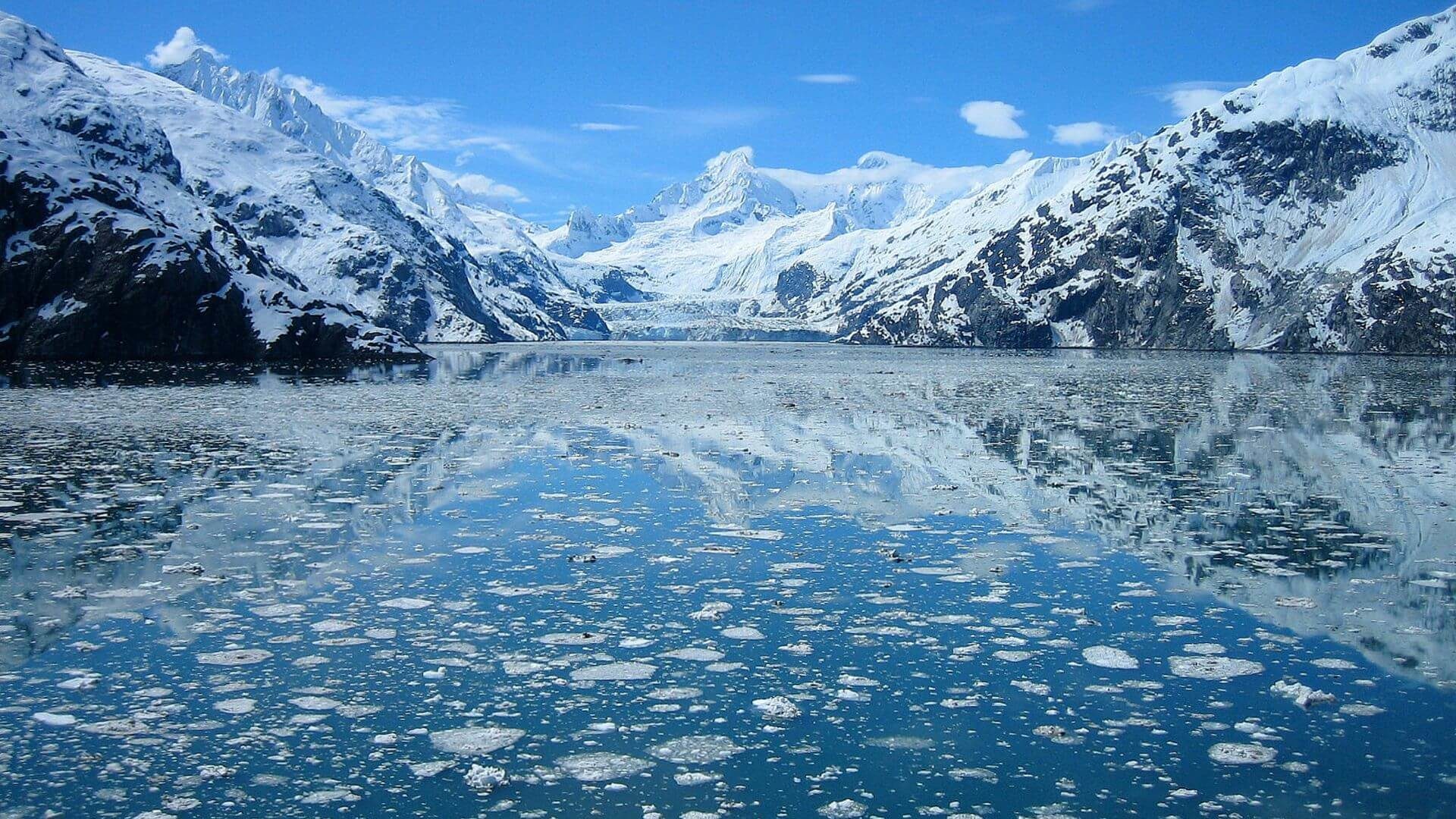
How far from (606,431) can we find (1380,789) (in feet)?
99.4

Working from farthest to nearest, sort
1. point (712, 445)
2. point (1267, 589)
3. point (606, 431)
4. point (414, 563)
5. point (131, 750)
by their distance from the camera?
point (606, 431) → point (712, 445) → point (414, 563) → point (1267, 589) → point (131, 750)

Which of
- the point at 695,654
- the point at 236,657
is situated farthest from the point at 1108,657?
the point at 236,657

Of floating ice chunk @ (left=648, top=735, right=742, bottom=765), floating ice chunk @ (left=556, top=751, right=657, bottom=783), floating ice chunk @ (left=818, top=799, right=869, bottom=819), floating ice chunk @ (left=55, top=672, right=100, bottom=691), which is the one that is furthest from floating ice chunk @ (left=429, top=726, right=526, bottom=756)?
floating ice chunk @ (left=55, top=672, right=100, bottom=691)

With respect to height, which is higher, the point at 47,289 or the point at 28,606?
the point at 47,289

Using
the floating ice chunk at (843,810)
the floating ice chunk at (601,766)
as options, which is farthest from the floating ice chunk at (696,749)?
the floating ice chunk at (843,810)

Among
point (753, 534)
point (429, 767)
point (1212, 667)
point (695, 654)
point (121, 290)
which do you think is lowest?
point (429, 767)

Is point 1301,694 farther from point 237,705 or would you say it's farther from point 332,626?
point 332,626

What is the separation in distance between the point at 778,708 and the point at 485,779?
3.10 metres

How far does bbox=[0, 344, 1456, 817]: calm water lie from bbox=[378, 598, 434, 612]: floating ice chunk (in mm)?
46

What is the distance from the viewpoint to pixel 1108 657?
12297 mm

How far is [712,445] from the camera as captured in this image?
32.3 m

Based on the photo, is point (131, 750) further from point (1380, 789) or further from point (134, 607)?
point (1380, 789)

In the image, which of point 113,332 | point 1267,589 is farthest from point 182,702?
point 113,332

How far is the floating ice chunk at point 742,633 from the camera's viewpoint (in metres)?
13.1
